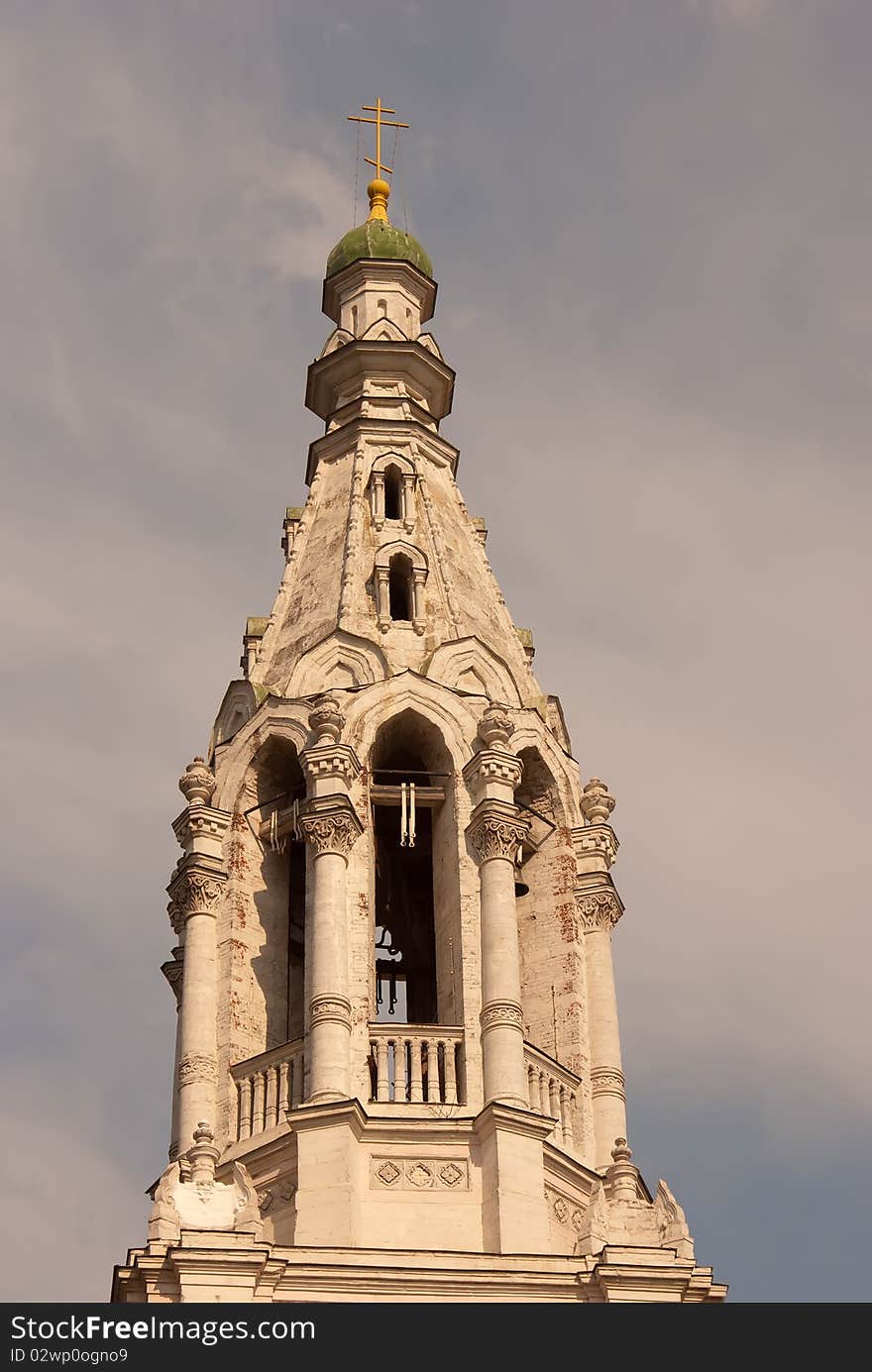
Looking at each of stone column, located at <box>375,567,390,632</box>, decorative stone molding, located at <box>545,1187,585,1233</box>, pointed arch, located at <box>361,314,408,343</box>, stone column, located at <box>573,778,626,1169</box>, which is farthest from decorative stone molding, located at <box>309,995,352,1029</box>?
pointed arch, located at <box>361,314,408,343</box>

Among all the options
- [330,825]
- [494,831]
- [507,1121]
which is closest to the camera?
[507,1121]

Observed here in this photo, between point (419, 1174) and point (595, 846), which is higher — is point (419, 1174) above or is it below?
below

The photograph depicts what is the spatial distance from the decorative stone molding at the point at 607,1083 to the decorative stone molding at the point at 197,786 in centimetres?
650

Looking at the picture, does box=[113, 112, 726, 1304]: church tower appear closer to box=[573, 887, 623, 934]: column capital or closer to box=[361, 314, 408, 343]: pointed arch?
box=[573, 887, 623, 934]: column capital

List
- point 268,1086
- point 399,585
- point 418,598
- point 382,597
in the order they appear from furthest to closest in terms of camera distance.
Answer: point 399,585 → point 418,598 → point 382,597 → point 268,1086

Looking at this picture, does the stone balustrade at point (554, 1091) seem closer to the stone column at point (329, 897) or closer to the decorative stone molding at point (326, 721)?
the stone column at point (329, 897)

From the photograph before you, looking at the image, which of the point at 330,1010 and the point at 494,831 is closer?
the point at 330,1010

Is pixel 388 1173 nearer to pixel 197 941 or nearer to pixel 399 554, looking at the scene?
pixel 197 941

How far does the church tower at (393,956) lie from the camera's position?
98.8ft

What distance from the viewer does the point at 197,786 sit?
35.9 m

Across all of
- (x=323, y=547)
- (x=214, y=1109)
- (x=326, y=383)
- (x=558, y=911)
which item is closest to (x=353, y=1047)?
(x=214, y=1109)

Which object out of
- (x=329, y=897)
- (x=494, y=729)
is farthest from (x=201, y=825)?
(x=494, y=729)

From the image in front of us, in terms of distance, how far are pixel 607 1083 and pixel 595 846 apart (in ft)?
12.1
